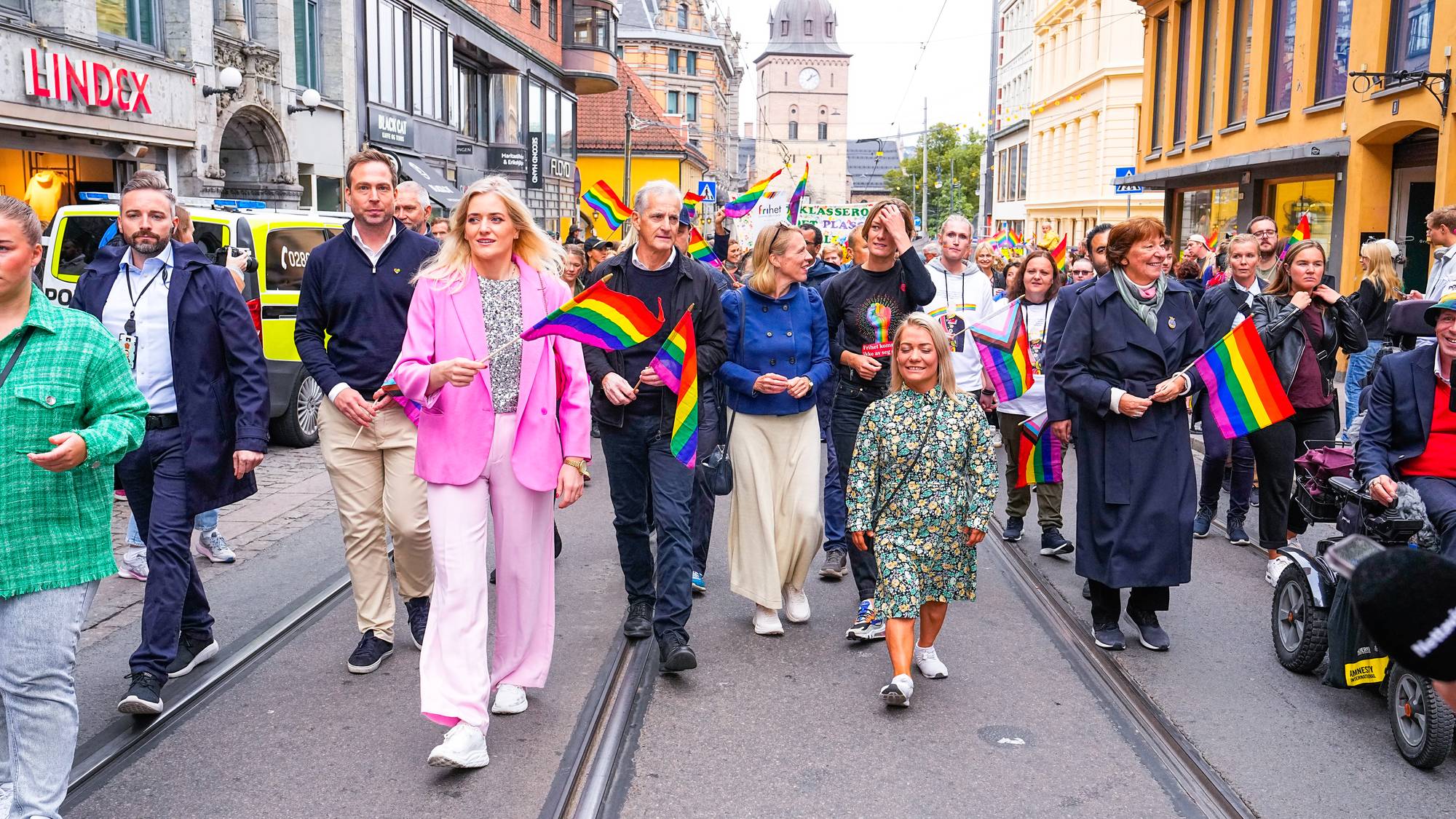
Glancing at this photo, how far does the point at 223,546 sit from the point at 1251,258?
6567mm

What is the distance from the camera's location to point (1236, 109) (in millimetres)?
24109

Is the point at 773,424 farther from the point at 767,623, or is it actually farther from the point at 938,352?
the point at 938,352

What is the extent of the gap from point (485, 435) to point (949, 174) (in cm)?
8469

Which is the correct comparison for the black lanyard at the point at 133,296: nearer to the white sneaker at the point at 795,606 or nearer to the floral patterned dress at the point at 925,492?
the floral patterned dress at the point at 925,492

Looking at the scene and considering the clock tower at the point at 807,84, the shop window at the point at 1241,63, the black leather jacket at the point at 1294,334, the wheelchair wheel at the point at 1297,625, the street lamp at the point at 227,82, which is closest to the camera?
the wheelchair wheel at the point at 1297,625

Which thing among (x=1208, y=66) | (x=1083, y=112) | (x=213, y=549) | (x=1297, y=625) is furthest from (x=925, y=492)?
(x=1083, y=112)

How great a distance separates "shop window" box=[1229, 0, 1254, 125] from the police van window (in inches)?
706

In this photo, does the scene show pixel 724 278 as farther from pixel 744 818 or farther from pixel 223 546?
pixel 744 818

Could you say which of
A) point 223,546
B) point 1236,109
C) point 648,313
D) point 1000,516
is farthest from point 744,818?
point 1236,109

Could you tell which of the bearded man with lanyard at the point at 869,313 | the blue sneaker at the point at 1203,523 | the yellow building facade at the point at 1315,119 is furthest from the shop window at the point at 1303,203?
the bearded man with lanyard at the point at 869,313

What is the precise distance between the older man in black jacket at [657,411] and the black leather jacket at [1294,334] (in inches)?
134

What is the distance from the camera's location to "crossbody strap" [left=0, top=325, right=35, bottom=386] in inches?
135

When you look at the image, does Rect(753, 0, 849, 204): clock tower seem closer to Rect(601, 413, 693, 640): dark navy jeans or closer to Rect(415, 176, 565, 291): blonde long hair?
Rect(601, 413, 693, 640): dark navy jeans

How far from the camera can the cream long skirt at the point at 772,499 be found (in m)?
6.04
